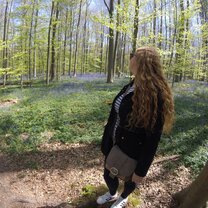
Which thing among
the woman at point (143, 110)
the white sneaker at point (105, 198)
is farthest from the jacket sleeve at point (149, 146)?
the white sneaker at point (105, 198)

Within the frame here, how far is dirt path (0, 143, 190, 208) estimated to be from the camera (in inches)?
190

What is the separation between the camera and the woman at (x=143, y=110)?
2.98m

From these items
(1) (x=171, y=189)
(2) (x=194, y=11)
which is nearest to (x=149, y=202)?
(1) (x=171, y=189)

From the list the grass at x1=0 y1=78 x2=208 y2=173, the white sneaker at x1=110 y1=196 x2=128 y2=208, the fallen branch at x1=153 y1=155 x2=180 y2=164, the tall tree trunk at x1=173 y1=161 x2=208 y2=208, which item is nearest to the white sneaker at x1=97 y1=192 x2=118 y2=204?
the white sneaker at x1=110 y1=196 x2=128 y2=208

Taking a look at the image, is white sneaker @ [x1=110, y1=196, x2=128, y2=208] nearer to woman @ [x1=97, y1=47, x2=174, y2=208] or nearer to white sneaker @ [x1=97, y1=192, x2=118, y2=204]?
white sneaker @ [x1=97, y1=192, x2=118, y2=204]

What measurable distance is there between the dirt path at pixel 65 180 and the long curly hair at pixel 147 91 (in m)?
2.15

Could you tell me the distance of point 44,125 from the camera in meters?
8.95

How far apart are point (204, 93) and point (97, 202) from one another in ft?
46.1

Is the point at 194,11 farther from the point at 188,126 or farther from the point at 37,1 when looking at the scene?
the point at 37,1

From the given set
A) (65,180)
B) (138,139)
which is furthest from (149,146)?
(65,180)

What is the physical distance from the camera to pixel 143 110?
2.95 metres

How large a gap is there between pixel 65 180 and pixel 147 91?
3.61 metres

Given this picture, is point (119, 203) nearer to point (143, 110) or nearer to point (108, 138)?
point (108, 138)

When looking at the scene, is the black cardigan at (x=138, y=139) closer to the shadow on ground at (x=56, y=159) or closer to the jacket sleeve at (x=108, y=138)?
the jacket sleeve at (x=108, y=138)
